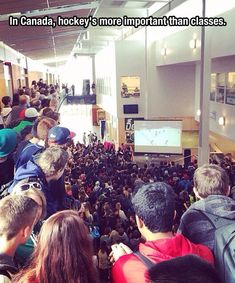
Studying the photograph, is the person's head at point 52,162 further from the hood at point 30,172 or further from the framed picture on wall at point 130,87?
the framed picture on wall at point 130,87

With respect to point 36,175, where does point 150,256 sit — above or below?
below

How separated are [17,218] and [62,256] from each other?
0.44m

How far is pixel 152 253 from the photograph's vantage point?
198 centimetres

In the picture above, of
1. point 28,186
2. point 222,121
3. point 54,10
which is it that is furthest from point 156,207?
point 222,121

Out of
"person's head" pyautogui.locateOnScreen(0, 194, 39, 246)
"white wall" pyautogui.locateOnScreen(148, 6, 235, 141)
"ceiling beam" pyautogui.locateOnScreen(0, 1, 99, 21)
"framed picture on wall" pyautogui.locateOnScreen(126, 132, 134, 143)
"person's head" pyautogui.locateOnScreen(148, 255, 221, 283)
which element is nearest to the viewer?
"person's head" pyautogui.locateOnScreen(148, 255, 221, 283)

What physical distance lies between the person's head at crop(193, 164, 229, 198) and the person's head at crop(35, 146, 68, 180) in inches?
46.2

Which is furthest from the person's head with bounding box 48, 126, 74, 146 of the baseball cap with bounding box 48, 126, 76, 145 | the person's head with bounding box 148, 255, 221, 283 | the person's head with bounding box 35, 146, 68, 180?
the person's head with bounding box 148, 255, 221, 283

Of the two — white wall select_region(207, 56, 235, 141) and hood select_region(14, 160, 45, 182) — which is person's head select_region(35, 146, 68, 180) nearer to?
hood select_region(14, 160, 45, 182)

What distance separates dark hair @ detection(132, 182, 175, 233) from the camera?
2.17 meters

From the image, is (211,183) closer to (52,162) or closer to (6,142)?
(52,162)

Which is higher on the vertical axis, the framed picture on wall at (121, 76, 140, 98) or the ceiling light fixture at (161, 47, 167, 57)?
the ceiling light fixture at (161, 47, 167, 57)

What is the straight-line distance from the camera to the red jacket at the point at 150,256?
6.28 feet

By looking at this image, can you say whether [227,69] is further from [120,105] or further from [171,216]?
[171,216]

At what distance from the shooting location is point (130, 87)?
808 inches
